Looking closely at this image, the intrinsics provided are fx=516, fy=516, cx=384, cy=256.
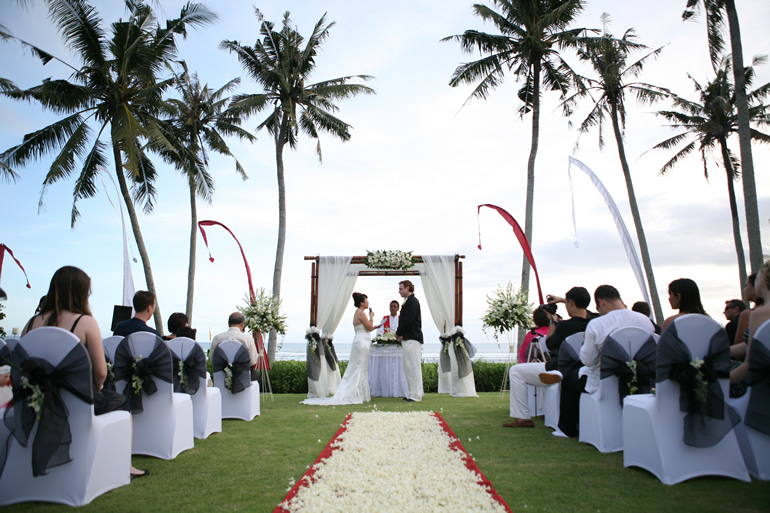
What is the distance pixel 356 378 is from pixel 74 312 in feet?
20.6

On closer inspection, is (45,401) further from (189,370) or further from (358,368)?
(358,368)

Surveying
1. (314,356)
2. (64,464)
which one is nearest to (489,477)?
(64,464)

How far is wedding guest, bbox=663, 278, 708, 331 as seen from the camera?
13.8ft

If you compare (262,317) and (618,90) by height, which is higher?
(618,90)

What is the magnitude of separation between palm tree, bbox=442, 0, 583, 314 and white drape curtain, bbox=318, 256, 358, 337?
21.0ft

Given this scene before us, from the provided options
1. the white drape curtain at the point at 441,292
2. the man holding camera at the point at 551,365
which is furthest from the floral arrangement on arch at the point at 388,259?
the man holding camera at the point at 551,365

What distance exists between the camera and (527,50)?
644 inches

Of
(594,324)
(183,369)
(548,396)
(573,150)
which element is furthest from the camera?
(573,150)

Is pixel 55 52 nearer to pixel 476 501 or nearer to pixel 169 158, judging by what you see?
pixel 169 158

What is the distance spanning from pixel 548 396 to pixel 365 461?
2.99m

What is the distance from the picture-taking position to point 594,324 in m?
4.82

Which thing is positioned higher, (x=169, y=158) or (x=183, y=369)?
(x=169, y=158)

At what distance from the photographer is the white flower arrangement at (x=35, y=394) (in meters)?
3.14

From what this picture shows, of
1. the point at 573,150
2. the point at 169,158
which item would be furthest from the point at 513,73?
the point at 169,158
